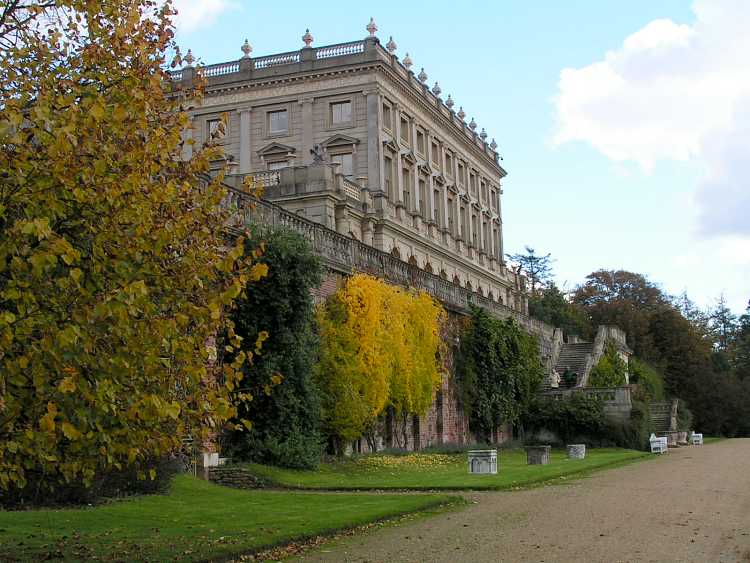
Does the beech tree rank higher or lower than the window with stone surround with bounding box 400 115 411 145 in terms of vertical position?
lower

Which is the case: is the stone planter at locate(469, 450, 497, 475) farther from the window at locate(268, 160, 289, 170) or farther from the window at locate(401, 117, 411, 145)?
the window at locate(401, 117, 411, 145)

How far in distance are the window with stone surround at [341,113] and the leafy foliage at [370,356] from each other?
2587 cm

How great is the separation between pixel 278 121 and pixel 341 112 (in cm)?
367

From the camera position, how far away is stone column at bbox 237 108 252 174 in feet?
180

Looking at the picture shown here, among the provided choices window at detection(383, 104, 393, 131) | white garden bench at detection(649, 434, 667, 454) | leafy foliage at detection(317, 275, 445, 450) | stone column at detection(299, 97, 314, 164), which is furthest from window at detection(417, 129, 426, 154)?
leafy foliage at detection(317, 275, 445, 450)

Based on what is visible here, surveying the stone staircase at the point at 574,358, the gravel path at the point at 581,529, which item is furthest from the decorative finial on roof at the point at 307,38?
the gravel path at the point at 581,529

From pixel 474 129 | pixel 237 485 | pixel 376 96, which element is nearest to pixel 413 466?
pixel 237 485

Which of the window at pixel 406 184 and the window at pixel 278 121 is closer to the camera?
the window at pixel 278 121

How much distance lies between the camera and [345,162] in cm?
5409

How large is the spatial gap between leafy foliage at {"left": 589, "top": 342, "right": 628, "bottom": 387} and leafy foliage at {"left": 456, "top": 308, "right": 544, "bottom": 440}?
1059cm

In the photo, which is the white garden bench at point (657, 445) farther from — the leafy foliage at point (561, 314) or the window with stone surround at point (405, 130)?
the leafy foliage at point (561, 314)

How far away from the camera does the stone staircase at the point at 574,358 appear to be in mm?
49625

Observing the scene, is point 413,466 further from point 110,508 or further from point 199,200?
point 199,200

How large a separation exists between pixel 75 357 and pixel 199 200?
289cm
